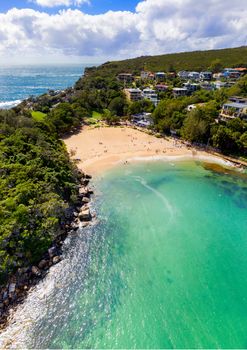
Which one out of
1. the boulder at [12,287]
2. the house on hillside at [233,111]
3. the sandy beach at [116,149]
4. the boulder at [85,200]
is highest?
the house on hillside at [233,111]

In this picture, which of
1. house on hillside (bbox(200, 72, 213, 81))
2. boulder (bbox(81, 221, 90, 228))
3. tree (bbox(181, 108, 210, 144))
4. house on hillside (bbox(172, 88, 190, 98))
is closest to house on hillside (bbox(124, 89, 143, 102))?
house on hillside (bbox(172, 88, 190, 98))

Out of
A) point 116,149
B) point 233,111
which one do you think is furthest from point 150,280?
point 233,111

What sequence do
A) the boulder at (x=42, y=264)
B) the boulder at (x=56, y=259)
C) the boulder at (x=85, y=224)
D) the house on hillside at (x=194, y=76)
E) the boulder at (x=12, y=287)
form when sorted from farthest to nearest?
the house on hillside at (x=194, y=76) < the boulder at (x=85, y=224) < the boulder at (x=56, y=259) < the boulder at (x=42, y=264) < the boulder at (x=12, y=287)

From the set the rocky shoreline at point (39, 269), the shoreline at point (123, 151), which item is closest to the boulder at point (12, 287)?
the rocky shoreline at point (39, 269)

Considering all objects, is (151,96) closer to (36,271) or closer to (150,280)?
(150,280)

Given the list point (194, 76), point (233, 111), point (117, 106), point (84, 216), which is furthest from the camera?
point (194, 76)

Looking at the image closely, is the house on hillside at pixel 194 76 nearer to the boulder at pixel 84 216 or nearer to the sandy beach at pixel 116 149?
the sandy beach at pixel 116 149

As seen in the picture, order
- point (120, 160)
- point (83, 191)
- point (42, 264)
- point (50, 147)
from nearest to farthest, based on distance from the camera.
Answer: point (42, 264) < point (83, 191) < point (50, 147) < point (120, 160)
